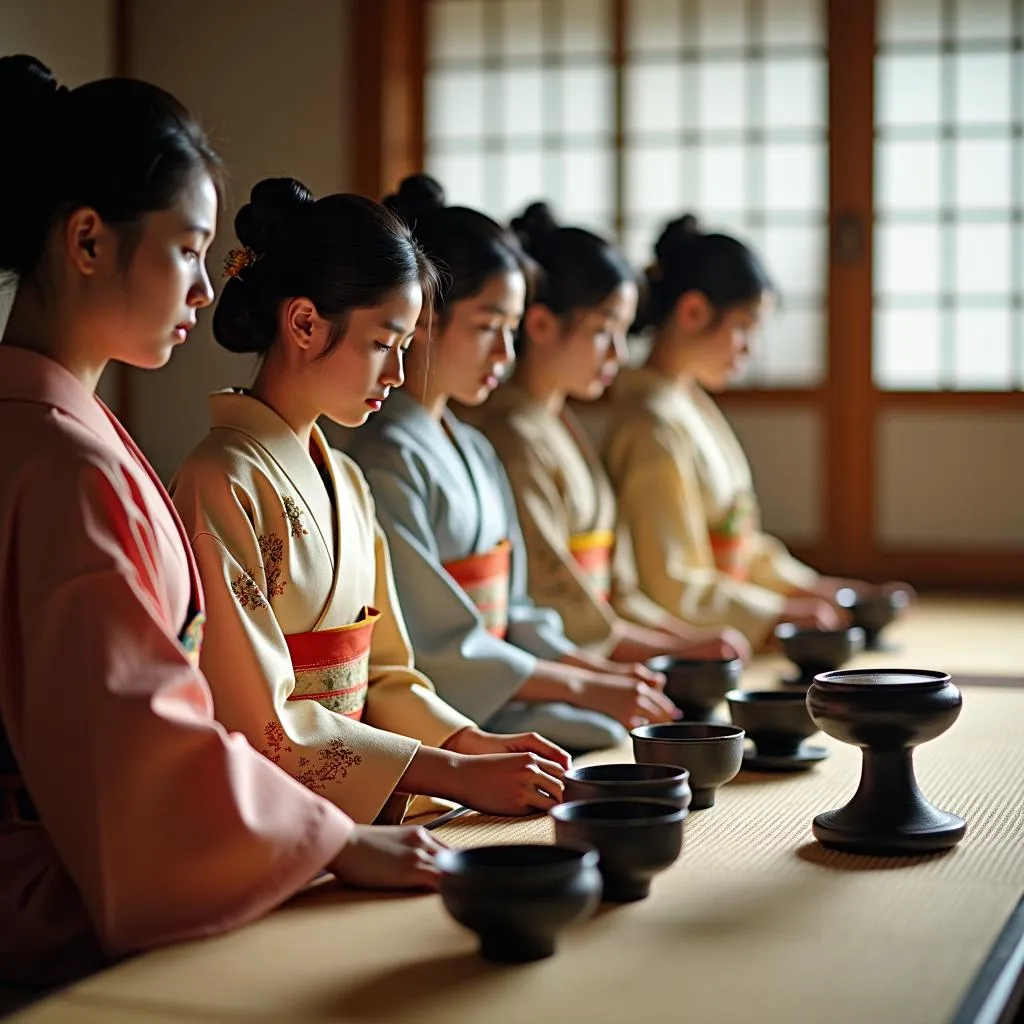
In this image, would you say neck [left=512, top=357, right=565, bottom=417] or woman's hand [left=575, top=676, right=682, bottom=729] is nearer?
woman's hand [left=575, top=676, right=682, bottom=729]

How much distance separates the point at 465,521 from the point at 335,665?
0.81 metres

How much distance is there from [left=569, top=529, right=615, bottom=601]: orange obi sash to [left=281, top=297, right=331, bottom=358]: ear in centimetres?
166

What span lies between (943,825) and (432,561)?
1086 mm

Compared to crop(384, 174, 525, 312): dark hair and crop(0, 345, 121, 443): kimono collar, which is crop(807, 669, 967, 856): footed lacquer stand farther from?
crop(384, 174, 525, 312): dark hair

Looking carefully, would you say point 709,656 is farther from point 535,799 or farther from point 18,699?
point 18,699

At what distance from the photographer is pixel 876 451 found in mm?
6094

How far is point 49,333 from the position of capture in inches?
71.4

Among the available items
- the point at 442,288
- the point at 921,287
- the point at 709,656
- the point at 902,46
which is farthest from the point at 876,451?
the point at 442,288

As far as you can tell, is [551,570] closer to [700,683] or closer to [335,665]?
[700,683]

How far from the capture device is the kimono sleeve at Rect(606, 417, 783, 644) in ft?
14.0

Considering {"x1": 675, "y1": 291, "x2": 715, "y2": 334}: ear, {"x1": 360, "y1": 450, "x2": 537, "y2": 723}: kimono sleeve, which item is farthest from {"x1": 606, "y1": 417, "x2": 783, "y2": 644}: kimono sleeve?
{"x1": 360, "y1": 450, "x2": 537, "y2": 723}: kimono sleeve

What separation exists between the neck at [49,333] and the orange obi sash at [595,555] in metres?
2.17

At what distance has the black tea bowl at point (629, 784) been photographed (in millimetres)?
1900

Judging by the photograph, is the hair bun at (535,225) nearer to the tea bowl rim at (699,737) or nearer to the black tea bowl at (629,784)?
the tea bowl rim at (699,737)
